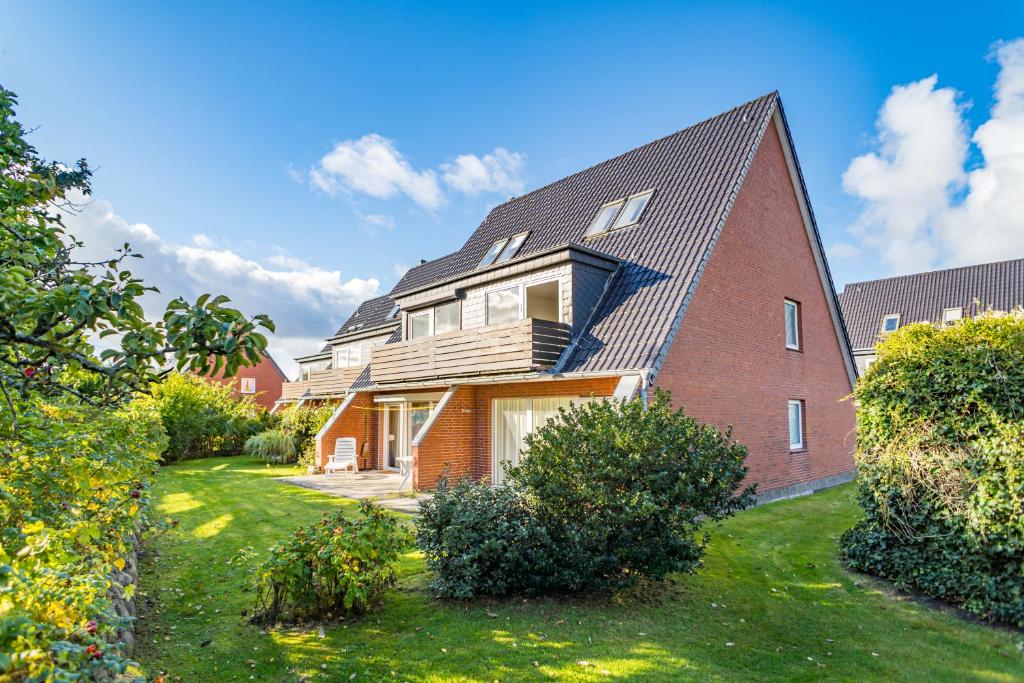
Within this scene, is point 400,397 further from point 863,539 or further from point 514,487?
point 863,539

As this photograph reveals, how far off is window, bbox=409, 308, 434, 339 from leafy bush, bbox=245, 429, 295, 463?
894 cm

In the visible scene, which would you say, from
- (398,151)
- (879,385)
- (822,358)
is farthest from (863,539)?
(398,151)

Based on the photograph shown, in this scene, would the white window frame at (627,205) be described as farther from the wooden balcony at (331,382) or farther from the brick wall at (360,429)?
the wooden balcony at (331,382)

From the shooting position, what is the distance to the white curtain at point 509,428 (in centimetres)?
1403

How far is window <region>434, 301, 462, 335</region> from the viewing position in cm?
1568

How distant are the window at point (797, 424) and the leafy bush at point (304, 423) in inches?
648

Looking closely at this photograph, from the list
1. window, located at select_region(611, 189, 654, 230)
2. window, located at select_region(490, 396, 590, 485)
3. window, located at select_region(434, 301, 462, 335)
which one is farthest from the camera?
window, located at select_region(434, 301, 462, 335)

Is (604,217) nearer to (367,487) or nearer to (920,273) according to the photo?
(367,487)

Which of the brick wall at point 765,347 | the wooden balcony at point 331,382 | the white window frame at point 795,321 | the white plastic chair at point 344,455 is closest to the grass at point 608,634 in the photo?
the brick wall at point 765,347

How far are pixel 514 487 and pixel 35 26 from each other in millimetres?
8518

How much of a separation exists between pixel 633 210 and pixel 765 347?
16.7ft

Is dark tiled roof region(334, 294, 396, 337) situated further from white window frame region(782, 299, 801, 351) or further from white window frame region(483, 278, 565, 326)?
white window frame region(782, 299, 801, 351)

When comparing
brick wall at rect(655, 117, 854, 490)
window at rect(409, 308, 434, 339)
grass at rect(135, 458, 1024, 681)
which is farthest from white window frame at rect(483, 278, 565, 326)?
grass at rect(135, 458, 1024, 681)

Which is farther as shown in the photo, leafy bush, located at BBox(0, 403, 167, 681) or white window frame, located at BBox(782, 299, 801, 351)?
white window frame, located at BBox(782, 299, 801, 351)
